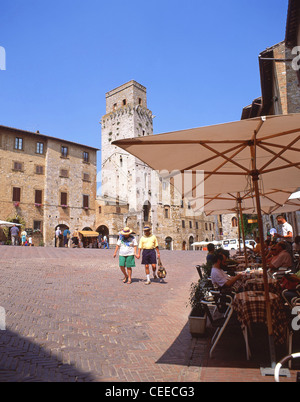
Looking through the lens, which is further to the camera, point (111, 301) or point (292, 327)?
point (111, 301)

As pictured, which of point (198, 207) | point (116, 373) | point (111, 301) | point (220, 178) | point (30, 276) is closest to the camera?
point (116, 373)

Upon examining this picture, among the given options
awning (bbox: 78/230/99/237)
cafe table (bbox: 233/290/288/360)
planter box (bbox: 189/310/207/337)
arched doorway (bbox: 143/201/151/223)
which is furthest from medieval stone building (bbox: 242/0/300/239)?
arched doorway (bbox: 143/201/151/223)

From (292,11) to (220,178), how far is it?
11.0 meters

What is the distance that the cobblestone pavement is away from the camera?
3.34 meters

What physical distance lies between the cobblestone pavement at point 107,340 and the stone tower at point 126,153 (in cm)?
3405

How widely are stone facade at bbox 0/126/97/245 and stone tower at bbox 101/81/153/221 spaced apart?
673cm

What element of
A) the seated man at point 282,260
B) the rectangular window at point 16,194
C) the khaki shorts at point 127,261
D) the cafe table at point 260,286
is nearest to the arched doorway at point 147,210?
the rectangular window at point 16,194

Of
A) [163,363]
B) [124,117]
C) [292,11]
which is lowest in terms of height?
[163,363]

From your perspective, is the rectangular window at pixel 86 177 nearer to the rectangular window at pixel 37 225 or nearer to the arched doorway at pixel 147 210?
the rectangular window at pixel 37 225

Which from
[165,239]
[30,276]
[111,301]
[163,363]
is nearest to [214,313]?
[111,301]

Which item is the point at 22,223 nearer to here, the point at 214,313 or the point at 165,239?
the point at 165,239

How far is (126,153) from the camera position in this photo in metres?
44.4

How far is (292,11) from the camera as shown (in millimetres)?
12461

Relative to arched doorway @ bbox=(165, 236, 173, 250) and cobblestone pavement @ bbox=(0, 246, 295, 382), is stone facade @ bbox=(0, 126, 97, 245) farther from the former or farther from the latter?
cobblestone pavement @ bbox=(0, 246, 295, 382)
